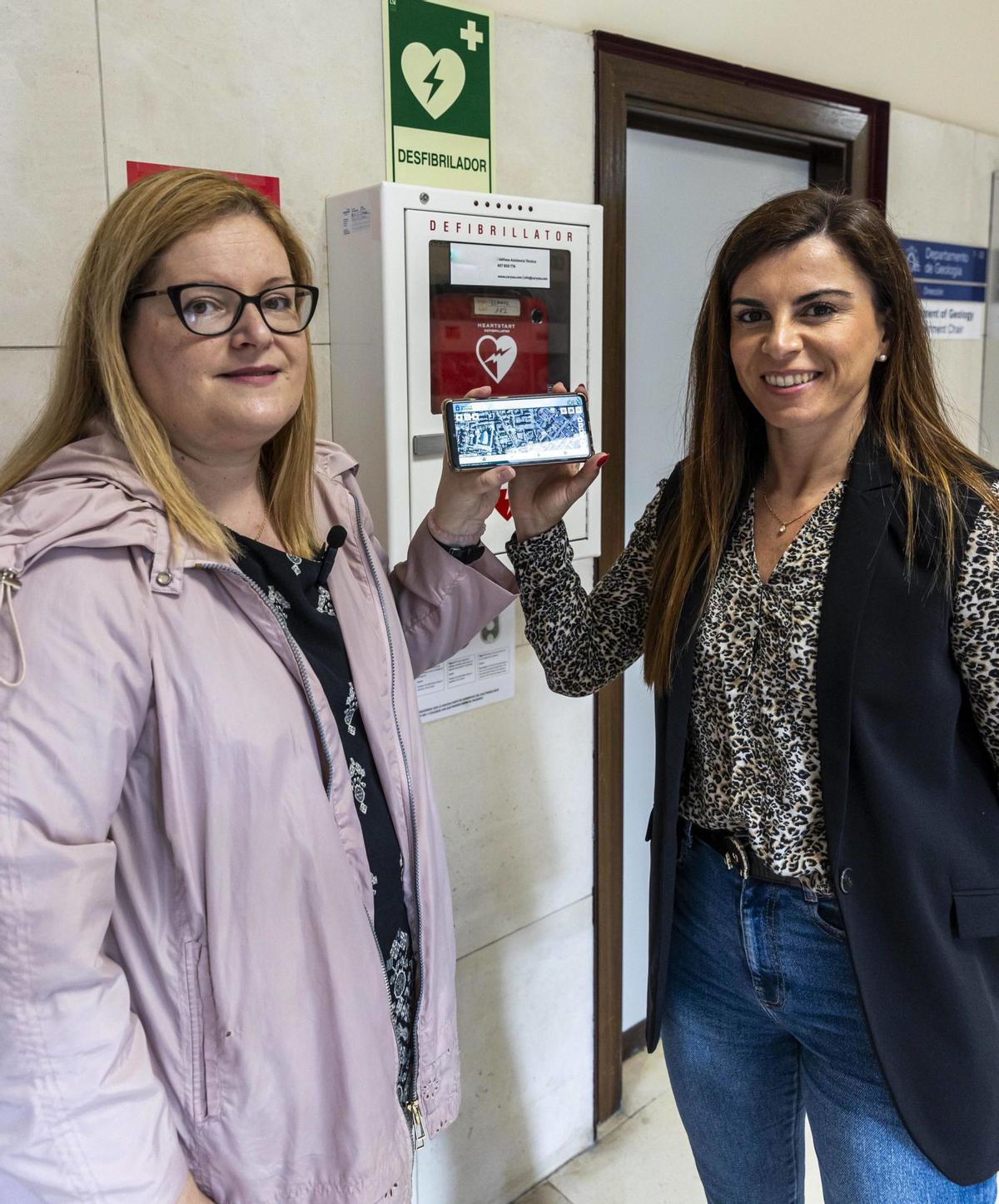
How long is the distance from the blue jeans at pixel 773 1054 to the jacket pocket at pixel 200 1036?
0.60 metres

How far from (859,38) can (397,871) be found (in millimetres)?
2120

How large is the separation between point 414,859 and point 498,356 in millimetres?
778

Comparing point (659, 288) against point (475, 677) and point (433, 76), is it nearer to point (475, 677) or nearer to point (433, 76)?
point (433, 76)

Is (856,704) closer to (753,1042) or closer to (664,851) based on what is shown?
(664,851)

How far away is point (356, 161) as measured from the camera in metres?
1.52

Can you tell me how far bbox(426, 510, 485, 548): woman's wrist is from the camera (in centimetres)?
134

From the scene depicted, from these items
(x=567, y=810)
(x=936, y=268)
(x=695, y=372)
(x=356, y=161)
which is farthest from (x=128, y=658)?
(x=936, y=268)

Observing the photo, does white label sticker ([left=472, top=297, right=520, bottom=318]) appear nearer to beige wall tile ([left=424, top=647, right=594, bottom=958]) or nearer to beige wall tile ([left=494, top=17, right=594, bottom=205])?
beige wall tile ([left=494, top=17, right=594, bottom=205])

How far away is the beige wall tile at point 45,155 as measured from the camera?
120cm

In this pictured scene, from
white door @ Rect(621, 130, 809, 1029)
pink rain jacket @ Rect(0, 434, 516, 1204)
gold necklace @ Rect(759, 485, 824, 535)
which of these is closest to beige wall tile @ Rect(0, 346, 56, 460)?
pink rain jacket @ Rect(0, 434, 516, 1204)

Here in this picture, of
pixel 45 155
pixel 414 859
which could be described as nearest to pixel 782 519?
pixel 414 859

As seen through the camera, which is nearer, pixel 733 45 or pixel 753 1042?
pixel 753 1042

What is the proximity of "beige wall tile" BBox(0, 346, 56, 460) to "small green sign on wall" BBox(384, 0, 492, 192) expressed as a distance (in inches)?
23.4

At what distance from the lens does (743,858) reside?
123cm
